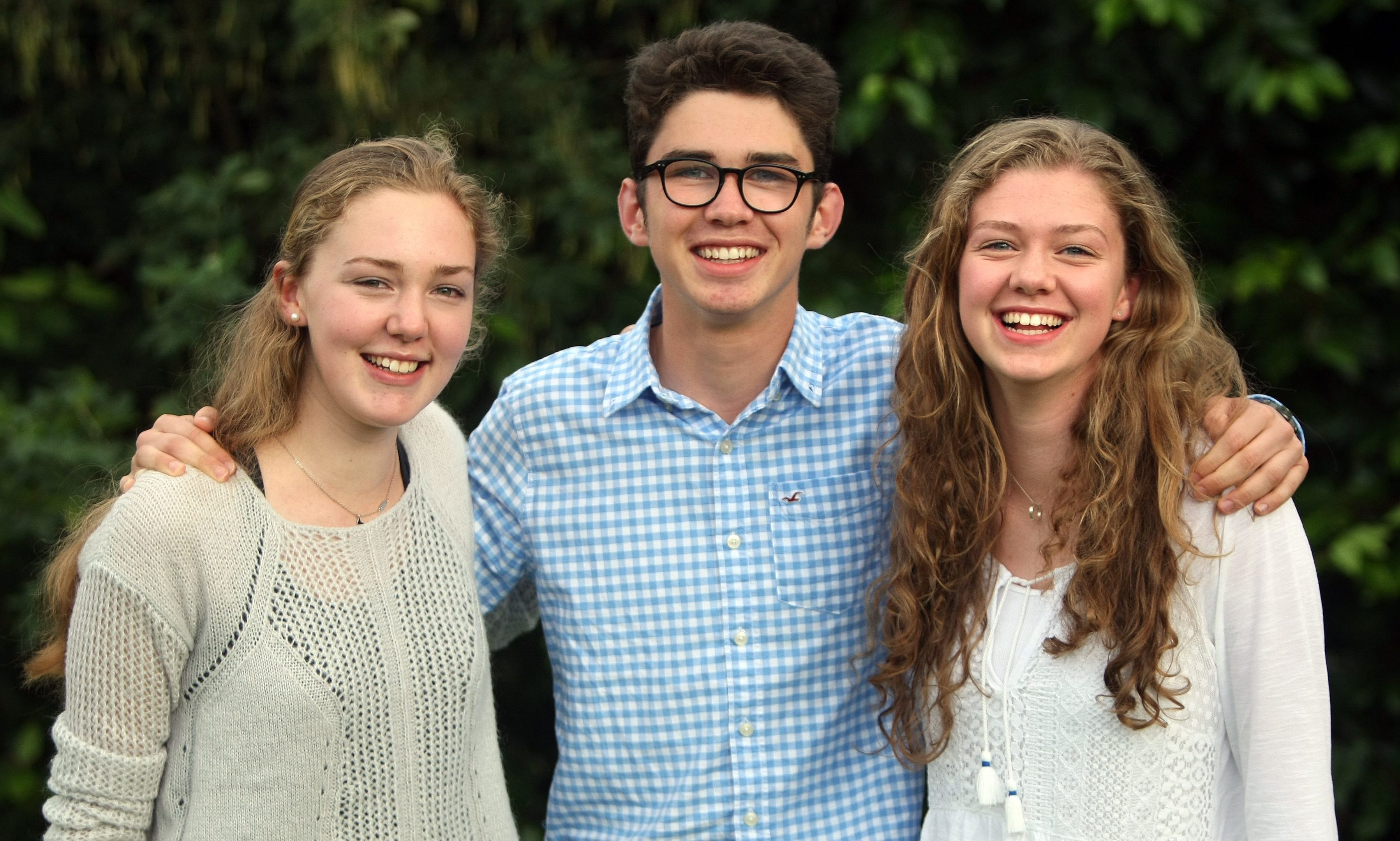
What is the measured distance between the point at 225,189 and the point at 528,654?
152 centimetres

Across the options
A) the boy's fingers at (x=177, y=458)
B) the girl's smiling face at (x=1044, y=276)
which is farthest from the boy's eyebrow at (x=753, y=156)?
the boy's fingers at (x=177, y=458)

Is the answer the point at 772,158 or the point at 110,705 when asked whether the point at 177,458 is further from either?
the point at 772,158

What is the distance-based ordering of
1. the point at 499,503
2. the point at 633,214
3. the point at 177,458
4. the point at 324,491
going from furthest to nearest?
the point at 633,214 < the point at 499,503 < the point at 324,491 < the point at 177,458

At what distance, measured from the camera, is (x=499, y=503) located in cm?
238

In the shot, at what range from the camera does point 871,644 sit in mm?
2154

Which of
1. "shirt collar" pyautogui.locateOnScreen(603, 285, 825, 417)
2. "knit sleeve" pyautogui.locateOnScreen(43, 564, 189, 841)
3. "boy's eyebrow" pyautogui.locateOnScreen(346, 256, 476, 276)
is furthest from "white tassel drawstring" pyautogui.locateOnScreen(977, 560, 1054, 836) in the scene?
"knit sleeve" pyautogui.locateOnScreen(43, 564, 189, 841)

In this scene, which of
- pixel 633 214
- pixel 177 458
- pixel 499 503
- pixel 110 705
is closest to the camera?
pixel 110 705

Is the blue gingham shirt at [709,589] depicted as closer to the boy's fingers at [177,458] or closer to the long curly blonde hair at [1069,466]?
the long curly blonde hair at [1069,466]

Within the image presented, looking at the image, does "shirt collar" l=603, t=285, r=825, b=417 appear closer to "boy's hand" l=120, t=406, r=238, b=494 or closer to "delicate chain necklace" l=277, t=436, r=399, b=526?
"delicate chain necklace" l=277, t=436, r=399, b=526

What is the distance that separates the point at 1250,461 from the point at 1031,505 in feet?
1.10

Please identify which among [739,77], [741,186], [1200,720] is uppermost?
[739,77]

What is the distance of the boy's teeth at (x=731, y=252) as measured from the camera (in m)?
2.27

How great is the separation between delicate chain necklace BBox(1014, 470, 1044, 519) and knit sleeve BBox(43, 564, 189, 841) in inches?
49.1

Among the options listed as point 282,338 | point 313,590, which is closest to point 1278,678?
point 313,590
